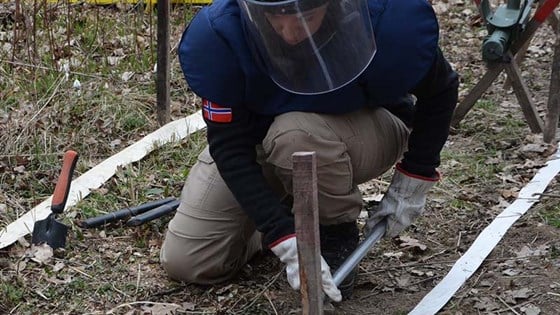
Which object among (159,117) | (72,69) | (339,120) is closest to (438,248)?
(339,120)

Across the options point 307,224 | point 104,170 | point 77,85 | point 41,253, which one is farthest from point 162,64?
point 307,224

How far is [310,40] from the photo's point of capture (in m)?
2.40

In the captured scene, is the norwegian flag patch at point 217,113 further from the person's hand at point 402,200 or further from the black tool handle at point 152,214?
the black tool handle at point 152,214

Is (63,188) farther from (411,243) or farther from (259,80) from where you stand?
(411,243)

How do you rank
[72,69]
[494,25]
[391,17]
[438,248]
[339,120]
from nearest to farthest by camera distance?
[391,17]
[339,120]
[438,248]
[494,25]
[72,69]

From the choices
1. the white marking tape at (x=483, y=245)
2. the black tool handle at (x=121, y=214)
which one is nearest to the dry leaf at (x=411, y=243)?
the white marking tape at (x=483, y=245)

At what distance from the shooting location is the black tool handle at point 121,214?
354cm

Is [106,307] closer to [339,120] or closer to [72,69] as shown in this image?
[339,120]

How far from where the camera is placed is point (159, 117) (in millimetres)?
4754

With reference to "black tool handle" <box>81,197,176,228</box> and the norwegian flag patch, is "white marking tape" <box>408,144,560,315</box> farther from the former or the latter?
"black tool handle" <box>81,197,176,228</box>

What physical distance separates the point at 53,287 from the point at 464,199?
5.88ft

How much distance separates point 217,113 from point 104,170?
1555 mm

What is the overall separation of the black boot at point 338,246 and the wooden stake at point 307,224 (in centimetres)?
72

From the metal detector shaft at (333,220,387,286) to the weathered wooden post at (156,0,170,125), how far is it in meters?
1.97
